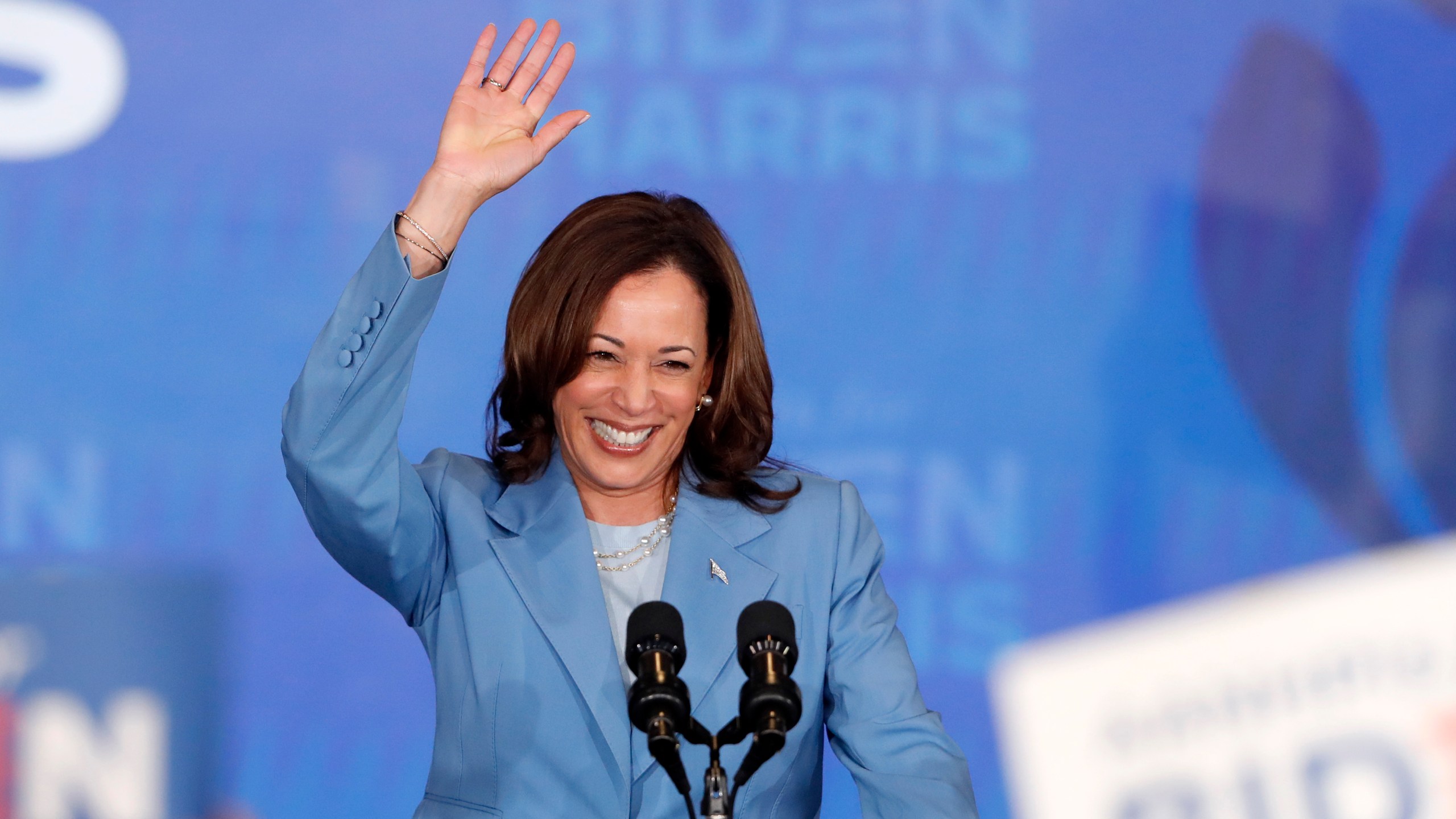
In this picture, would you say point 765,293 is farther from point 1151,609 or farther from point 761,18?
point 1151,609

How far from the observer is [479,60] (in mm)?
1685

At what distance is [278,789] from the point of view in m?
3.00

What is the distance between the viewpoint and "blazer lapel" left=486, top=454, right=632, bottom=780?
1.71m

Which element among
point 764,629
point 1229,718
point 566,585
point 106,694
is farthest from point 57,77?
point 1229,718

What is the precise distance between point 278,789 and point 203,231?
1.21 m

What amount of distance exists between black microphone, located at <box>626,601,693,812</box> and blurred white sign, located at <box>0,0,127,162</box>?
231 cm

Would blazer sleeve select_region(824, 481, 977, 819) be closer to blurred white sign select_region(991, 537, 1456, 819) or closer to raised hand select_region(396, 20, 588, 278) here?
raised hand select_region(396, 20, 588, 278)

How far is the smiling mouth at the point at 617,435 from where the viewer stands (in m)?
1.86

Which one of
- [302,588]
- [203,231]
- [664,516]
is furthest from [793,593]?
[203,231]

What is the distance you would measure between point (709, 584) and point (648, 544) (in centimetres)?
15

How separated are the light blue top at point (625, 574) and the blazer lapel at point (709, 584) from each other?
0.03 m

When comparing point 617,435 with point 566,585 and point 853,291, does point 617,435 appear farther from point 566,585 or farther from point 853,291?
point 853,291

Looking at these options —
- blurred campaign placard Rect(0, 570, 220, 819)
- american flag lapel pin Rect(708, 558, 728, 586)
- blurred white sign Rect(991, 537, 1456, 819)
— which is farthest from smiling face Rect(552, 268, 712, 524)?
blurred white sign Rect(991, 537, 1456, 819)

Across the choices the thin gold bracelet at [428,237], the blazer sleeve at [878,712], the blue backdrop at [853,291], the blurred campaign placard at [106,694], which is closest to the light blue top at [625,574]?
the blazer sleeve at [878,712]
